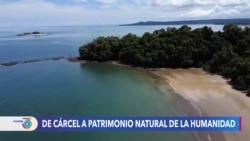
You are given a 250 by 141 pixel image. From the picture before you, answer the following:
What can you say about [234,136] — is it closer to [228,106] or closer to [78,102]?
[228,106]

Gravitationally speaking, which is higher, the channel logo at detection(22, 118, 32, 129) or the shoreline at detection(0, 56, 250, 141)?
the channel logo at detection(22, 118, 32, 129)

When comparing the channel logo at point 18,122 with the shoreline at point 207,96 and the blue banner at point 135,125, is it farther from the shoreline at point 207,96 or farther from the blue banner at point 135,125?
the shoreline at point 207,96

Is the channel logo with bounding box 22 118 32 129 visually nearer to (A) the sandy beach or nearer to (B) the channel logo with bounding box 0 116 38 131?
(B) the channel logo with bounding box 0 116 38 131

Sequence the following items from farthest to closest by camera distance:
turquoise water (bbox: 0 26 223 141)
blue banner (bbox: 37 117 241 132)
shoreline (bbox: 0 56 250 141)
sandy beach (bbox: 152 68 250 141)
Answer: sandy beach (bbox: 152 68 250 141) → turquoise water (bbox: 0 26 223 141) → shoreline (bbox: 0 56 250 141) → blue banner (bbox: 37 117 241 132)

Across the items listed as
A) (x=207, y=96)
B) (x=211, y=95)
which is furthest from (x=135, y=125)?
(x=211, y=95)

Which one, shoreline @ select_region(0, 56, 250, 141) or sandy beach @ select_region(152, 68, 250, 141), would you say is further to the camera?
sandy beach @ select_region(152, 68, 250, 141)

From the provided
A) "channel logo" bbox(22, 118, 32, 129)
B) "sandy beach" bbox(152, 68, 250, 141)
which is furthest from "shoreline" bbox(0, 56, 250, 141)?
"channel logo" bbox(22, 118, 32, 129)

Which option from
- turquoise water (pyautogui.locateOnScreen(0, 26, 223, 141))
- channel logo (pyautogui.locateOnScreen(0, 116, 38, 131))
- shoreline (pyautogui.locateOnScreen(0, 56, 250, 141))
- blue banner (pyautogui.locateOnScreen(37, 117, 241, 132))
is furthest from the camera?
turquoise water (pyautogui.locateOnScreen(0, 26, 223, 141))

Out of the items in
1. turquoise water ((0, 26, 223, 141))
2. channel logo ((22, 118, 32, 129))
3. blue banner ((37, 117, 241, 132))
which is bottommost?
turquoise water ((0, 26, 223, 141))

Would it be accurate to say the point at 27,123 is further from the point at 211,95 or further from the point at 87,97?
the point at 211,95

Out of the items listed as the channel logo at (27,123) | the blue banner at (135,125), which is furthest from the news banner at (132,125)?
the channel logo at (27,123)
